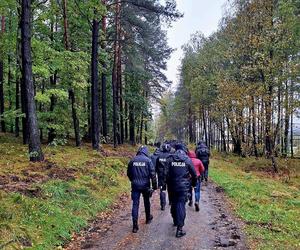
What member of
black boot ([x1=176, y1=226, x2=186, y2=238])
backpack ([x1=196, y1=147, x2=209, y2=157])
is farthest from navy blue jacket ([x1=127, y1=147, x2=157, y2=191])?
backpack ([x1=196, y1=147, x2=209, y2=157])

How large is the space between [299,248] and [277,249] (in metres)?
0.59

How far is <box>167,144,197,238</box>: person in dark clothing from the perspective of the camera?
9156 mm

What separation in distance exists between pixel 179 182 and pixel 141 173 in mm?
1125

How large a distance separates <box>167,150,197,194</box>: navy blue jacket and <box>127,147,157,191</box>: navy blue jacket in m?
0.63

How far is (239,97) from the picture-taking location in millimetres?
25969

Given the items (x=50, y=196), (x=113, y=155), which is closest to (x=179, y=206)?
(x=50, y=196)

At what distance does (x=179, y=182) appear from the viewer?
30.4 feet

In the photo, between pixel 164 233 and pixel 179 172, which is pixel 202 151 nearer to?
pixel 179 172

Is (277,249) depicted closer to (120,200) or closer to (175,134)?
(120,200)

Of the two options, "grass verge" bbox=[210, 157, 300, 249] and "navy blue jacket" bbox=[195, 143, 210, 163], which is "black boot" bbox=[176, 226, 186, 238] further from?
"navy blue jacket" bbox=[195, 143, 210, 163]

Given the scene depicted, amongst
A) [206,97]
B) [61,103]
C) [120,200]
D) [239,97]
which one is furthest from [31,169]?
[206,97]

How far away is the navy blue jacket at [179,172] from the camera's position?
926 cm

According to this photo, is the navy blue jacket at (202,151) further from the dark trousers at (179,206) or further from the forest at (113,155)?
the dark trousers at (179,206)

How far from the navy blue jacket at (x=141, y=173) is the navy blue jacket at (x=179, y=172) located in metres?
0.63
